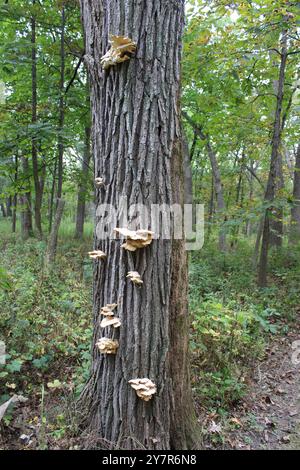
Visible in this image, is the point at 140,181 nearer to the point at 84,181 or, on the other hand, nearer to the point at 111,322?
the point at 111,322

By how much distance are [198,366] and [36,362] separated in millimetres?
1782

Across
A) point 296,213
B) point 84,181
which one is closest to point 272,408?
point 84,181

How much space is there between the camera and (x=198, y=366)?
3.58m

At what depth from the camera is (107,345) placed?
220 centimetres

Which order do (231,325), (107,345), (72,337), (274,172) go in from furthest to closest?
1. (274,172)
2. (231,325)
3. (72,337)
4. (107,345)

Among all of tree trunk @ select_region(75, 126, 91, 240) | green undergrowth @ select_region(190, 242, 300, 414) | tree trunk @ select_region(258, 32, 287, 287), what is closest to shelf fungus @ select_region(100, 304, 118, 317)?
green undergrowth @ select_region(190, 242, 300, 414)

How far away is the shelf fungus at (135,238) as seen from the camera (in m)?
2.10

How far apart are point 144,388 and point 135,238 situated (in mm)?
1029

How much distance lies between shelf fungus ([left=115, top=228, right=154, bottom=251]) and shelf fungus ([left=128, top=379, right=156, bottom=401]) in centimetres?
93

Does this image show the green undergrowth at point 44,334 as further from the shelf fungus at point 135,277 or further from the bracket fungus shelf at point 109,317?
the shelf fungus at point 135,277

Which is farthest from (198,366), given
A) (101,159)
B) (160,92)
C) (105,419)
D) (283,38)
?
(283,38)

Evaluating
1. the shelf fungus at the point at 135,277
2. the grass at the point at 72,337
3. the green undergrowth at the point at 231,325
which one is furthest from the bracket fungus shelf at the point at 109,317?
the green undergrowth at the point at 231,325

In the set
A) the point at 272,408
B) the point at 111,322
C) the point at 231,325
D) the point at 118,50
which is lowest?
the point at 272,408

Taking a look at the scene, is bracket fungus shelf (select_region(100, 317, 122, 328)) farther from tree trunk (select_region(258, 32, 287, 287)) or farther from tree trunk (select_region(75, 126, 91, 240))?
tree trunk (select_region(75, 126, 91, 240))
